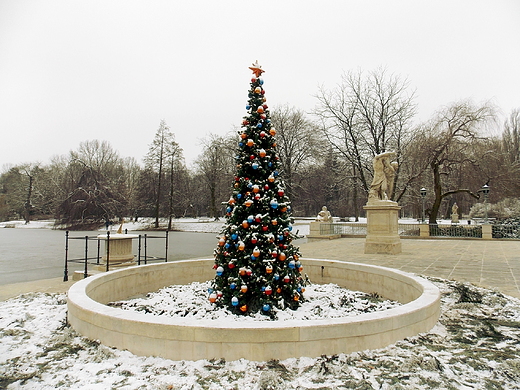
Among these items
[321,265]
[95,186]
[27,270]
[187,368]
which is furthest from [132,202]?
[187,368]

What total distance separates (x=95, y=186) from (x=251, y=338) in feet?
143

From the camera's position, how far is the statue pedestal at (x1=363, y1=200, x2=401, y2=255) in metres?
13.9

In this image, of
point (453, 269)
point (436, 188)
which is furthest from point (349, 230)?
point (453, 269)

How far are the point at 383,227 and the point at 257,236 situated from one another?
10.2 m

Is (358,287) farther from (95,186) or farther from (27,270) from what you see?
(95,186)

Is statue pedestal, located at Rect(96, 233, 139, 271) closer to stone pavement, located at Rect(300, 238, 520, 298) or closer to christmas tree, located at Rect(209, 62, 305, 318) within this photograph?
christmas tree, located at Rect(209, 62, 305, 318)

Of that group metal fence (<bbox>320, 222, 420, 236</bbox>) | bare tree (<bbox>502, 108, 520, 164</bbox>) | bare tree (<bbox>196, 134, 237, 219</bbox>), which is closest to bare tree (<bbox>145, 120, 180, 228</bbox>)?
bare tree (<bbox>196, 134, 237, 219</bbox>)

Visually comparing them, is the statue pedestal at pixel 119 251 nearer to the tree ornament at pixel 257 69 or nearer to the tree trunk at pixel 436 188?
the tree ornament at pixel 257 69

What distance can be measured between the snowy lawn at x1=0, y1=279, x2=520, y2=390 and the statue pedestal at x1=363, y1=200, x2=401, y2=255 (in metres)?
9.56

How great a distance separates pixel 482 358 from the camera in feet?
12.3

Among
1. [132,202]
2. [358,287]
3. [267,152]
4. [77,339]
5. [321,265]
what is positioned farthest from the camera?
[132,202]

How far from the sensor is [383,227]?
46.4ft

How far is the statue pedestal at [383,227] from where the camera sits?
1394cm

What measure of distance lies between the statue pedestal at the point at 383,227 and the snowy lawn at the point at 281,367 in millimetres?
9563
